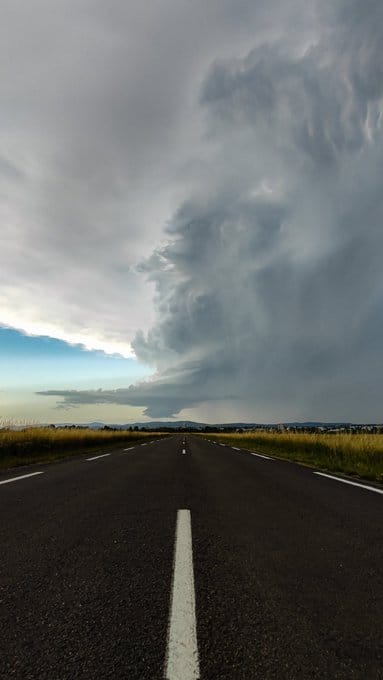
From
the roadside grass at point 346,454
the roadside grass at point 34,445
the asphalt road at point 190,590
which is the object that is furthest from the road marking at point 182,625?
the roadside grass at point 34,445

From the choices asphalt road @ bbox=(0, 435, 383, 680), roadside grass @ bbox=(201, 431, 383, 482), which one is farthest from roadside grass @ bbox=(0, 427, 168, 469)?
roadside grass @ bbox=(201, 431, 383, 482)

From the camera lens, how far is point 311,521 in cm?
461

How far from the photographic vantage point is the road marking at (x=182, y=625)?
1758mm

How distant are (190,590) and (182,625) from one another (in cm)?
49

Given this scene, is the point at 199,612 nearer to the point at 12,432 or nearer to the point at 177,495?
the point at 177,495

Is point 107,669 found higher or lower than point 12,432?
lower

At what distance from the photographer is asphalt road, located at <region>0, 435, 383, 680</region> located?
6.08 ft

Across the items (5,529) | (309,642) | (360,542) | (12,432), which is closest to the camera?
(309,642)

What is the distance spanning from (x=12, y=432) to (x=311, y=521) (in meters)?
15.8

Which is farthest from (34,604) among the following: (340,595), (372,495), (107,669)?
(372,495)

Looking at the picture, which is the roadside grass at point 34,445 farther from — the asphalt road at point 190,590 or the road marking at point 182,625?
the road marking at point 182,625

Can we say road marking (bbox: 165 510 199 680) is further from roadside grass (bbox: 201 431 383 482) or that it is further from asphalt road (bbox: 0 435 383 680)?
roadside grass (bbox: 201 431 383 482)

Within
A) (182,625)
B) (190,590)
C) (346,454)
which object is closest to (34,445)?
(346,454)

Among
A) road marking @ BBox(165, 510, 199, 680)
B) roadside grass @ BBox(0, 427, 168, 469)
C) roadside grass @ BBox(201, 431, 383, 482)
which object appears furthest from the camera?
roadside grass @ BBox(0, 427, 168, 469)
